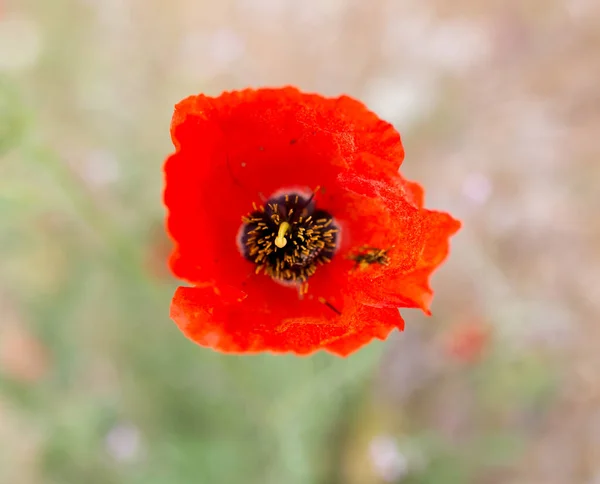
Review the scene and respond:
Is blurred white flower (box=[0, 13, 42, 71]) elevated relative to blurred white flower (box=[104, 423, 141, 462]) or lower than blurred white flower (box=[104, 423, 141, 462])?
elevated

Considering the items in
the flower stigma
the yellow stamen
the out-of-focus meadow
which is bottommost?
the yellow stamen

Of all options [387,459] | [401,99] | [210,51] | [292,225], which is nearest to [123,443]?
[387,459]

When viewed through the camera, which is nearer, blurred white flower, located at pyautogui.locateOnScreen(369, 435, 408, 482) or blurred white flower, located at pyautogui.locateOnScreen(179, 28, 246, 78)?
blurred white flower, located at pyautogui.locateOnScreen(369, 435, 408, 482)

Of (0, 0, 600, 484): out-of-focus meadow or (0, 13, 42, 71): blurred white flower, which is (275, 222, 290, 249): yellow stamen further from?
Result: (0, 13, 42, 71): blurred white flower

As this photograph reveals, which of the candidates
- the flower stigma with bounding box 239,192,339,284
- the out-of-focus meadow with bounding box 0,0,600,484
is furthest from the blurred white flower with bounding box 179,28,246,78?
the flower stigma with bounding box 239,192,339,284

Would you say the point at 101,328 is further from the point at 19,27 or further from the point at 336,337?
the point at 336,337

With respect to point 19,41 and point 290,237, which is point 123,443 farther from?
point 19,41

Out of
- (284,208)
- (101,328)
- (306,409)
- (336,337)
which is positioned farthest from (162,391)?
(336,337)
